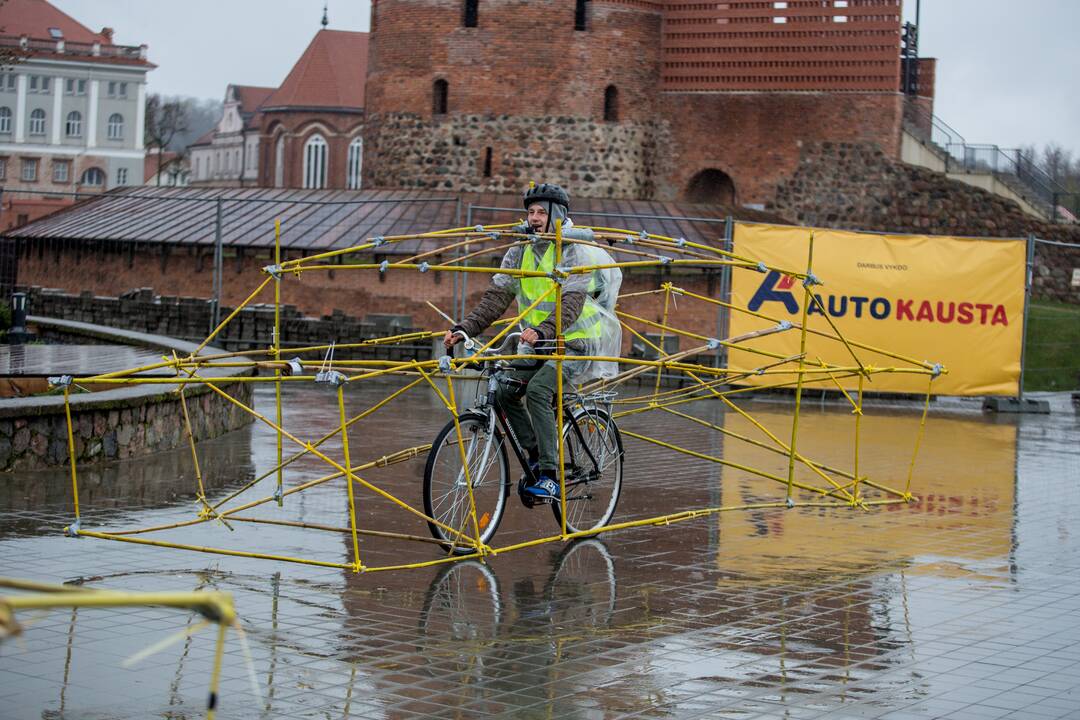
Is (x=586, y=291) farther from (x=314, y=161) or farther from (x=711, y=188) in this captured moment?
(x=314, y=161)

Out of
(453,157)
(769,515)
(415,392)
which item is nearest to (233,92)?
(453,157)

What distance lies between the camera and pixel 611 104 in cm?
4034

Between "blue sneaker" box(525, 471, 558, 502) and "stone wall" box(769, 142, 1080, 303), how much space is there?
30.6 m

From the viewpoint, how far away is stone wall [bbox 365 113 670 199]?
39.8m

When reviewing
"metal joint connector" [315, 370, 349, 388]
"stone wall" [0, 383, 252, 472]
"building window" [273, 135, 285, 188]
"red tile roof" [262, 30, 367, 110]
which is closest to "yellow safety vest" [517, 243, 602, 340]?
"metal joint connector" [315, 370, 349, 388]

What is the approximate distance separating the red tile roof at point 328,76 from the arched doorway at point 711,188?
48.7 meters

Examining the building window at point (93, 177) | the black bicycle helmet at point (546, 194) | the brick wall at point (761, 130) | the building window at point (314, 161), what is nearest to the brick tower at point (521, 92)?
the brick wall at point (761, 130)

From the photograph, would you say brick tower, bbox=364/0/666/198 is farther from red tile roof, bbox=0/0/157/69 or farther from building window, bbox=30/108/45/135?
building window, bbox=30/108/45/135

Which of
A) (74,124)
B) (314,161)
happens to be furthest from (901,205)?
(74,124)

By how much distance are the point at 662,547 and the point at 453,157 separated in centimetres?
3111

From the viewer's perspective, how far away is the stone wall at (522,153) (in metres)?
39.8

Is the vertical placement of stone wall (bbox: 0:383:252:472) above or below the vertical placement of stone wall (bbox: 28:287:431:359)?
below

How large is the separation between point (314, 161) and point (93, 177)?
27.0 meters

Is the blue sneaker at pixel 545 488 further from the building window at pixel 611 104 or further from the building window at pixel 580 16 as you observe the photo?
the building window at pixel 611 104
